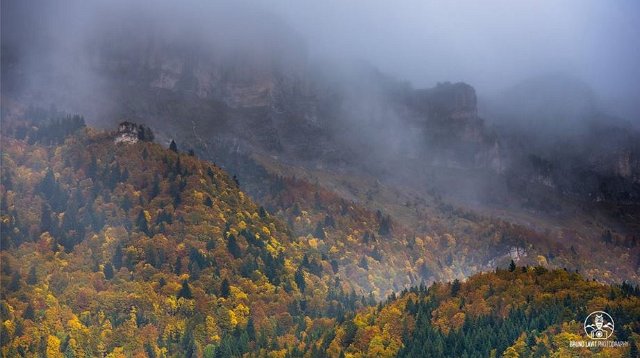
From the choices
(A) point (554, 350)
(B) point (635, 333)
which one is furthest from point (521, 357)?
(B) point (635, 333)

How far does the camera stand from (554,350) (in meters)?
200

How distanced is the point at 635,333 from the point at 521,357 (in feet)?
60.7

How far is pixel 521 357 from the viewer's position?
656 ft

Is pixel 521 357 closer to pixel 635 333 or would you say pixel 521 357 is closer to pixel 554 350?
pixel 554 350

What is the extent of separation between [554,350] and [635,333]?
13.1 metres

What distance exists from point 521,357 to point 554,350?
5410 mm

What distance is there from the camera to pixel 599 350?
194 m

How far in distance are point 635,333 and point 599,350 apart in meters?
7.99

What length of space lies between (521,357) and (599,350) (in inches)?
508

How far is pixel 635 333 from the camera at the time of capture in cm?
19775
